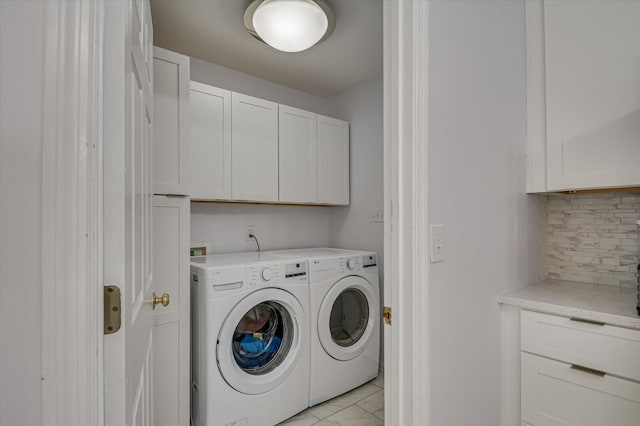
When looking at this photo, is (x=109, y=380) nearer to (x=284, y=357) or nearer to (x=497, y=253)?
(x=497, y=253)

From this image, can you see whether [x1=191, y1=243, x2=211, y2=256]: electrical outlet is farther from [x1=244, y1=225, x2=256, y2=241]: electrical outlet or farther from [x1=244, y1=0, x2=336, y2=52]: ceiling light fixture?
[x1=244, y1=0, x2=336, y2=52]: ceiling light fixture

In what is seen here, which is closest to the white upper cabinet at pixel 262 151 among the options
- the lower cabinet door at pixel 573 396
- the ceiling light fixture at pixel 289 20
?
the ceiling light fixture at pixel 289 20

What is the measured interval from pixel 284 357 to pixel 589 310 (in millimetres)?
1524

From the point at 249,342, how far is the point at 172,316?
1.59ft

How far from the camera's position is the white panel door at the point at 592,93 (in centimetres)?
138

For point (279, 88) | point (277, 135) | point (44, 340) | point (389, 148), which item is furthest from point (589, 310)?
point (279, 88)

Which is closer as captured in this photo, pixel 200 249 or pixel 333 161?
pixel 200 249

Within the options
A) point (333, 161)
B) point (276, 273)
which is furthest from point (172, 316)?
point (333, 161)

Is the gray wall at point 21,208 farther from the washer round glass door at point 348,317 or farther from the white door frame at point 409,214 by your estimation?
A: the washer round glass door at point 348,317

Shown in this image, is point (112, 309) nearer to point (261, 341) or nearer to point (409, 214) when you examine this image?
point (409, 214)

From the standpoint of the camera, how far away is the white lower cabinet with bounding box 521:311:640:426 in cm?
115

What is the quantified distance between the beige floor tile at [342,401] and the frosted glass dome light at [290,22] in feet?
7.39

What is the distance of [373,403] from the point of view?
217 cm

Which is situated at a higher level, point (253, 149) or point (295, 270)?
point (253, 149)
